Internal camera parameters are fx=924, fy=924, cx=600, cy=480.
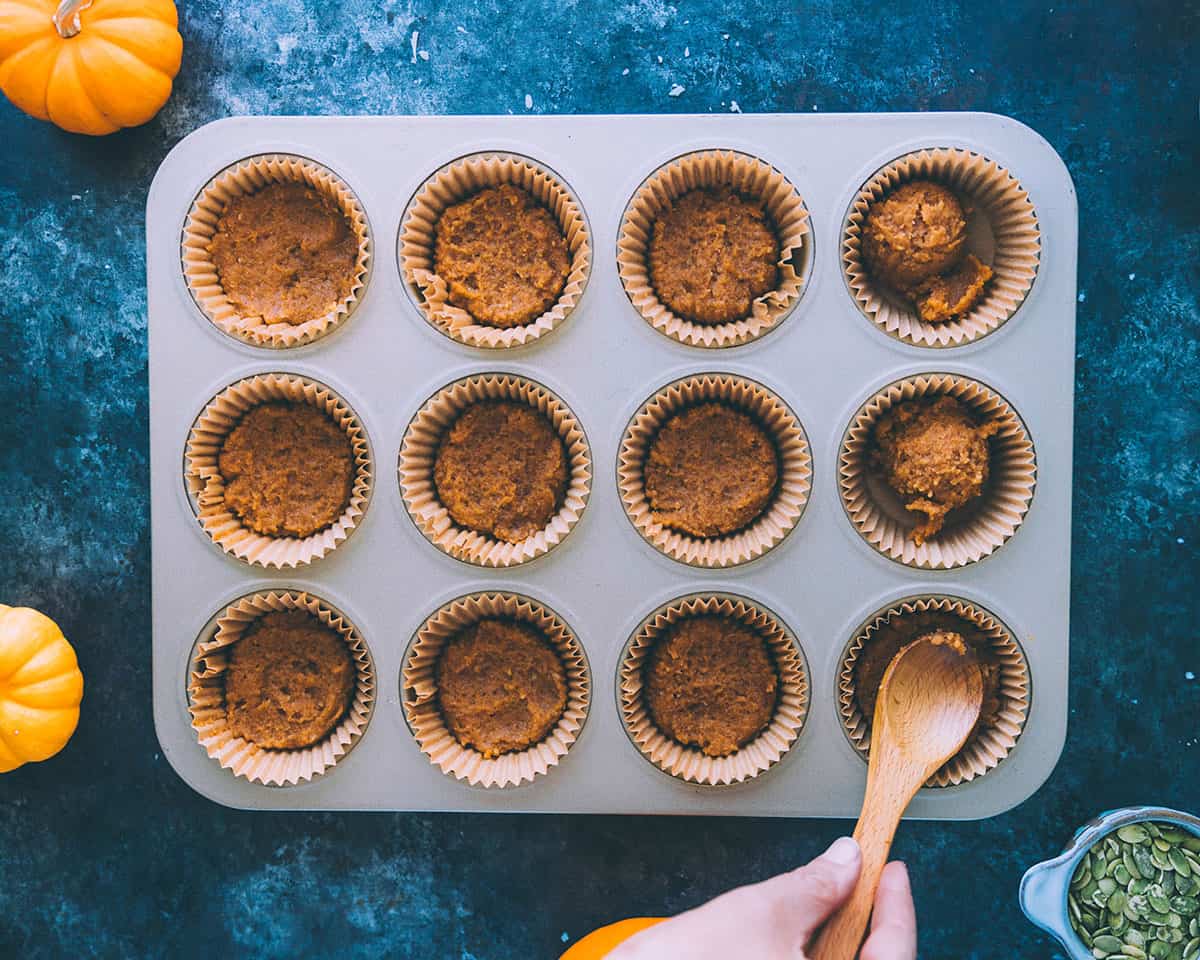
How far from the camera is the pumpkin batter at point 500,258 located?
1.75m

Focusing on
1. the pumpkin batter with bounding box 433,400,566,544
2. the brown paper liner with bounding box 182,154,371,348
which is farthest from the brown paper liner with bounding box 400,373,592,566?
the brown paper liner with bounding box 182,154,371,348

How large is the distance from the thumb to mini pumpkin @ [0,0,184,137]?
6.13ft

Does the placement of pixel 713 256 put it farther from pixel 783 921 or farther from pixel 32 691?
pixel 32 691

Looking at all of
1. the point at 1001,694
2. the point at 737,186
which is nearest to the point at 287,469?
the point at 737,186

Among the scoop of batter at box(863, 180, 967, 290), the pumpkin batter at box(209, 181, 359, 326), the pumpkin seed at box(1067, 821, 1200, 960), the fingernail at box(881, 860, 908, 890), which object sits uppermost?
the scoop of batter at box(863, 180, 967, 290)

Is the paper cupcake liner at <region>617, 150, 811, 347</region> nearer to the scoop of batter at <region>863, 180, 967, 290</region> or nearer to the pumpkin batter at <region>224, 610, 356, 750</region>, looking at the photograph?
the scoop of batter at <region>863, 180, 967, 290</region>

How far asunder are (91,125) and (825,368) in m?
1.53

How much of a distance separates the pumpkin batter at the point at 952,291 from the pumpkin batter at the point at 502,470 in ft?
2.42

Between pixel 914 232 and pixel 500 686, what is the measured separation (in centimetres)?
115

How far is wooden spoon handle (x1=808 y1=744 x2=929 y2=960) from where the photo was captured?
155 centimetres

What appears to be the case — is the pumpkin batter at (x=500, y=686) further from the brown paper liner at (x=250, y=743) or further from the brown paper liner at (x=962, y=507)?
the brown paper liner at (x=962, y=507)

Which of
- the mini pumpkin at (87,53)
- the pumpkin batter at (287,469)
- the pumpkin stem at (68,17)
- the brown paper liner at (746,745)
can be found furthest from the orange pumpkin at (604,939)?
the pumpkin stem at (68,17)

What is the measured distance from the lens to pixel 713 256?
1.74 metres

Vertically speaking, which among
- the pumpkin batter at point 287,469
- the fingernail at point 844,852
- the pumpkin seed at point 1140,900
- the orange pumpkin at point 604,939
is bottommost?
the orange pumpkin at point 604,939
